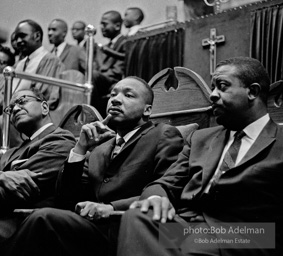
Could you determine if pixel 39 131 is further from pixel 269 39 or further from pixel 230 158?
pixel 269 39

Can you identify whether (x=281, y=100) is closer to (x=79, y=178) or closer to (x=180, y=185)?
(x=180, y=185)

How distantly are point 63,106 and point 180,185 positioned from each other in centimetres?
249

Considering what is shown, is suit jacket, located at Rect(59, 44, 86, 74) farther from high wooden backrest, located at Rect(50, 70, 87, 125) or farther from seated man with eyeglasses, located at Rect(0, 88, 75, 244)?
seated man with eyeglasses, located at Rect(0, 88, 75, 244)

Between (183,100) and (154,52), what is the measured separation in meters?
2.91

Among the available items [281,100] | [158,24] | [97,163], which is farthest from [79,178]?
[158,24]

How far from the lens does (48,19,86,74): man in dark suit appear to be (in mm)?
5188

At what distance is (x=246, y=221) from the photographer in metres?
1.57

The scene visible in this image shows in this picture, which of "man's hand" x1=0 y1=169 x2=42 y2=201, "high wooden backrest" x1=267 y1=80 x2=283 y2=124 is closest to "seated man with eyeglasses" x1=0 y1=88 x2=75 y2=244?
"man's hand" x1=0 y1=169 x2=42 y2=201

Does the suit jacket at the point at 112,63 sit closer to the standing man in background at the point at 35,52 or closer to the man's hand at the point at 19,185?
the standing man in background at the point at 35,52

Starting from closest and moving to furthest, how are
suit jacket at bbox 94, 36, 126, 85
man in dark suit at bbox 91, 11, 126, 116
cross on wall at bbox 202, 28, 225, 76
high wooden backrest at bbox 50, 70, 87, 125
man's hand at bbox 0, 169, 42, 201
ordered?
1. man's hand at bbox 0, 169, 42, 201
2. high wooden backrest at bbox 50, 70, 87, 125
3. cross on wall at bbox 202, 28, 225, 76
4. man in dark suit at bbox 91, 11, 126, 116
5. suit jacket at bbox 94, 36, 126, 85

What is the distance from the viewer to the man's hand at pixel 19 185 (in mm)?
2168

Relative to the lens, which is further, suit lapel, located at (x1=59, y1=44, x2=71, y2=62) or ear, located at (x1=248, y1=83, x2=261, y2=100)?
suit lapel, located at (x1=59, y1=44, x2=71, y2=62)

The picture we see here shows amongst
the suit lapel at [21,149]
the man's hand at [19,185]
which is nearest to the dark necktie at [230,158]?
the man's hand at [19,185]

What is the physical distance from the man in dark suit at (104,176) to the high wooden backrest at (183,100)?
22 cm
